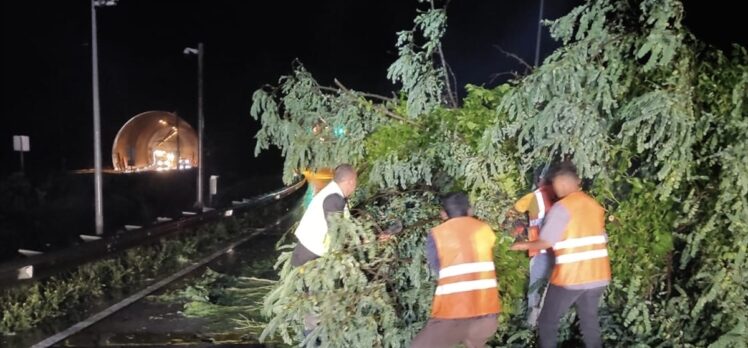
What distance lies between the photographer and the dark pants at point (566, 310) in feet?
14.3

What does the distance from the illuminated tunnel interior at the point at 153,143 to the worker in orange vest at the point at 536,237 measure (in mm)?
18575

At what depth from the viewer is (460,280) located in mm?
3918

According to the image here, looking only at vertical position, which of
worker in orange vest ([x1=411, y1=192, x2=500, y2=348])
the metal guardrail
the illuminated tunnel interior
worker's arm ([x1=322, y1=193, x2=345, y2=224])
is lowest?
the metal guardrail

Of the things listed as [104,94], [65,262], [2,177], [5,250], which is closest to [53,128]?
[104,94]

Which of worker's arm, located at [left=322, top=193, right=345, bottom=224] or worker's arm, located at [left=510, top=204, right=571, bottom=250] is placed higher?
worker's arm, located at [left=322, top=193, right=345, bottom=224]

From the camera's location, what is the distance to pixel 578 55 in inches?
189

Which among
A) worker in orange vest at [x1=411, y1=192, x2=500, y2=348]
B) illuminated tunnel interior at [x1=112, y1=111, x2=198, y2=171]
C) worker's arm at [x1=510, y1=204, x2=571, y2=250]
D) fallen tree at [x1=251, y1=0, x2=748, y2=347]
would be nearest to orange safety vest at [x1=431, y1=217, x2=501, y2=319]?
worker in orange vest at [x1=411, y1=192, x2=500, y2=348]

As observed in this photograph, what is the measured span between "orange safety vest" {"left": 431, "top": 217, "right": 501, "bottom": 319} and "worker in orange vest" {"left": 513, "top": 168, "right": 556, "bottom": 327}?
1460 mm

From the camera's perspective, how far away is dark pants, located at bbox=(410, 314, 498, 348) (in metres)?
3.96

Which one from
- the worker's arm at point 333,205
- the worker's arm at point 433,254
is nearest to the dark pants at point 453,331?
the worker's arm at point 433,254

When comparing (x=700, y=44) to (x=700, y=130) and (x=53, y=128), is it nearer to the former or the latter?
(x=700, y=130)

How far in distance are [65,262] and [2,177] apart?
11.7 m

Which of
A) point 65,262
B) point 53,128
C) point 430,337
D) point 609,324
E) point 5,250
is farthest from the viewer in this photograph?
point 53,128

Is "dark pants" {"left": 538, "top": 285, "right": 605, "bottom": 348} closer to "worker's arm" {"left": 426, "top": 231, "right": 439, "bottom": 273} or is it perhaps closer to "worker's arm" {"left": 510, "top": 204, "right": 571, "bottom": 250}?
"worker's arm" {"left": 510, "top": 204, "right": 571, "bottom": 250}
